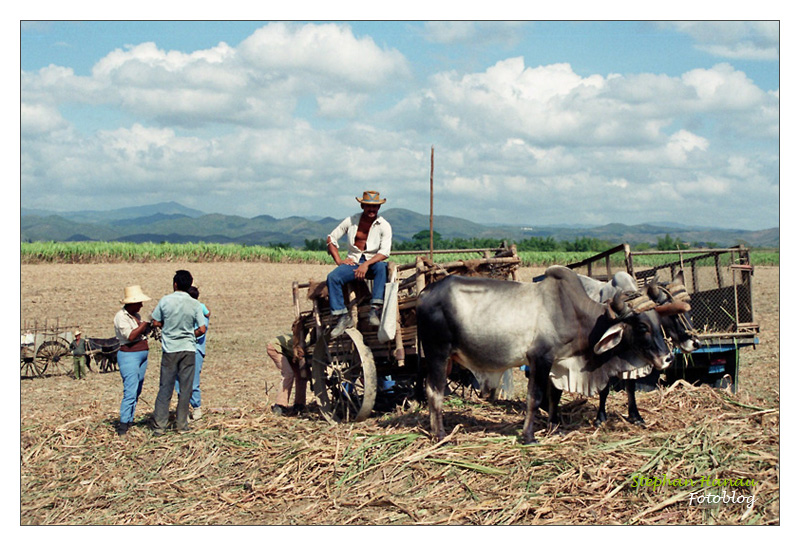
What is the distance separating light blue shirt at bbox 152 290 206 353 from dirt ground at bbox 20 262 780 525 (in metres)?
1.14

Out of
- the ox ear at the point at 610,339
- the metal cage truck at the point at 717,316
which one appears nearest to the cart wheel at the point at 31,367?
the metal cage truck at the point at 717,316

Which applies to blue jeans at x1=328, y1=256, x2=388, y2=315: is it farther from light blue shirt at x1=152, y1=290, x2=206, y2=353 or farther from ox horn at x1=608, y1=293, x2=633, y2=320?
ox horn at x1=608, y1=293, x2=633, y2=320

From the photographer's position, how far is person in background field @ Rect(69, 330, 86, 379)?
15.7 m

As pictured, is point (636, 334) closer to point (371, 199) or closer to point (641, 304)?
point (641, 304)

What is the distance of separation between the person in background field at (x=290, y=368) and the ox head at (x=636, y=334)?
430cm

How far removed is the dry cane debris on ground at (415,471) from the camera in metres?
6.39

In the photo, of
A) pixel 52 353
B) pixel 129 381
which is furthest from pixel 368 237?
pixel 52 353

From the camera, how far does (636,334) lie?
8.03 meters

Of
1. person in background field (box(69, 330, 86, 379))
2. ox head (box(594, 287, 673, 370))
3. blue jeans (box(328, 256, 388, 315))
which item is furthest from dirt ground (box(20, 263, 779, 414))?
blue jeans (box(328, 256, 388, 315))

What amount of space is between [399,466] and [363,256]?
2928 millimetres

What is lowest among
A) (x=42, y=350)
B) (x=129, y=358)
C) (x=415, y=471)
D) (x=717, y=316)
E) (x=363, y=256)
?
(x=415, y=471)

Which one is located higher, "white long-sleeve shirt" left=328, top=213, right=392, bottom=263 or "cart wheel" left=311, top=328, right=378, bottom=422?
"white long-sleeve shirt" left=328, top=213, right=392, bottom=263

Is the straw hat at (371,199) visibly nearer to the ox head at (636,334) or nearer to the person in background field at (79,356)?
the ox head at (636,334)

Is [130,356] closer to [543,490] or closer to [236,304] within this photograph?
[543,490]
